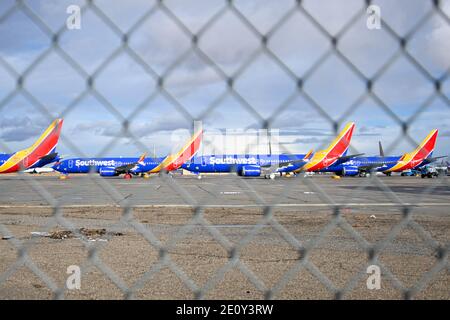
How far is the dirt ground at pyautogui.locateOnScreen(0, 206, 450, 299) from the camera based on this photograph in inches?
138

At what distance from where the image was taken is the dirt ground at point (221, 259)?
11.5ft

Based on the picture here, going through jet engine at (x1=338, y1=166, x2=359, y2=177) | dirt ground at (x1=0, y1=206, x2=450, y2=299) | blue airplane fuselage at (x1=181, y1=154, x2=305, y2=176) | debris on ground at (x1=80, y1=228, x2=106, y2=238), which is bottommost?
dirt ground at (x1=0, y1=206, x2=450, y2=299)

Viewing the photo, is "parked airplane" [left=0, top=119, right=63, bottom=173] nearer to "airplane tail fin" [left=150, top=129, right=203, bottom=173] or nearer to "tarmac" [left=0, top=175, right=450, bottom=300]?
"tarmac" [left=0, top=175, right=450, bottom=300]

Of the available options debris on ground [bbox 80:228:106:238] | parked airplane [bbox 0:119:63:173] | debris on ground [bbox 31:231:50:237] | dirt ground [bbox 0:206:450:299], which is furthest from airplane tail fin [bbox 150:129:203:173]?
debris on ground [bbox 31:231:50:237]

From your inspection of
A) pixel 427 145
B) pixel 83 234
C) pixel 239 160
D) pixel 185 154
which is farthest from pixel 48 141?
pixel 83 234

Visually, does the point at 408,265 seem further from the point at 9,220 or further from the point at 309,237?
the point at 9,220

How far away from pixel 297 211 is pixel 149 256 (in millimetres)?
6837

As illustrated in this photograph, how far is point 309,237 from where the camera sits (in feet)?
25.6

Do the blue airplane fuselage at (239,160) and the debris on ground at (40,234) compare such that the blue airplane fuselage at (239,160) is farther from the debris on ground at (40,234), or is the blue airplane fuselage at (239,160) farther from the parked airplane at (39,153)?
the debris on ground at (40,234)

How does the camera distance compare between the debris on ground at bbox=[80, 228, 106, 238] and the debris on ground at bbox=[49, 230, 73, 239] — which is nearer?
the debris on ground at bbox=[49, 230, 73, 239]

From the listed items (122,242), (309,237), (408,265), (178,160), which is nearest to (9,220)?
(122,242)

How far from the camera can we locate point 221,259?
5.96 metres
